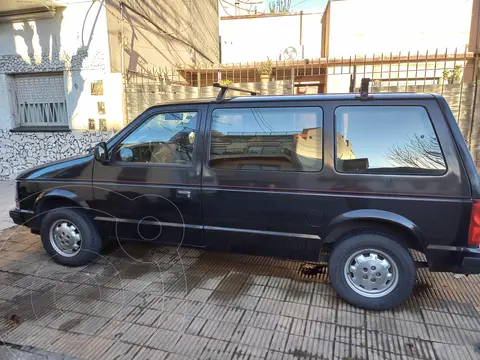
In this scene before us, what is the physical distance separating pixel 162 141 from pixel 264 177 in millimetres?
1178

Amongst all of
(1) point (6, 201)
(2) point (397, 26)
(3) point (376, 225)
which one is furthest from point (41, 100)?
(2) point (397, 26)

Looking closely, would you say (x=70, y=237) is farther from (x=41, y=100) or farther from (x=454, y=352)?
(x=41, y=100)

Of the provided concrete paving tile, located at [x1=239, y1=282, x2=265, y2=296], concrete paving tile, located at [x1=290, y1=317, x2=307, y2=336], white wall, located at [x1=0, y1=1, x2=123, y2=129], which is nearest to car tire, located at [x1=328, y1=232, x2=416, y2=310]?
concrete paving tile, located at [x1=290, y1=317, x2=307, y2=336]

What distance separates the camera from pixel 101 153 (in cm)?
351

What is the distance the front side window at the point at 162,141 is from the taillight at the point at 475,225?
244cm

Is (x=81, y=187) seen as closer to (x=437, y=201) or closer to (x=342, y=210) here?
(x=342, y=210)

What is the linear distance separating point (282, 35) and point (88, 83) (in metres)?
9.54

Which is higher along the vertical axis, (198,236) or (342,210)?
(342,210)

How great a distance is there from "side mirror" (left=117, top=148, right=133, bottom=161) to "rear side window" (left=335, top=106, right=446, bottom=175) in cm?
210

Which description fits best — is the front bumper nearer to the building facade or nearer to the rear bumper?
the building facade

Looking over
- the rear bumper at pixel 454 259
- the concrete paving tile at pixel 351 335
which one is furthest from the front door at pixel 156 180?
the rear bumper at pixel 454 259

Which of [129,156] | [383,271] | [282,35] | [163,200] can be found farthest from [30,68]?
[282,35]

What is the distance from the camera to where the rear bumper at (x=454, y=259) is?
104 inches

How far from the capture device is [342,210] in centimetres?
288
